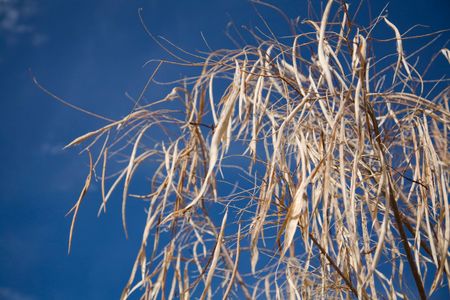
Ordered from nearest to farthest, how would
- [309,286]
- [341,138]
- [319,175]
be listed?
1. [341,138]
2. [319,175]
3. [309,286]

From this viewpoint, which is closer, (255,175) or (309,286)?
(255,175)

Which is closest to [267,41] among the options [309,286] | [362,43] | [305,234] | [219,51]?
[219,51]

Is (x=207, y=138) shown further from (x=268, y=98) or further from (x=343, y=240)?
(x=343, y=240)

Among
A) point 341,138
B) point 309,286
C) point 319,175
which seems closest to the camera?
point 341,138

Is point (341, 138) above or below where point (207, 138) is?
below

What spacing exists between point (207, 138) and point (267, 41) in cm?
25

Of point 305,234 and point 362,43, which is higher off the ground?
point 362,43

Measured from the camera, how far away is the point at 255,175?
0.77m

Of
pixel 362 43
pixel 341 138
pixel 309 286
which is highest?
pixel 362 43

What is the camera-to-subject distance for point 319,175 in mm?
706

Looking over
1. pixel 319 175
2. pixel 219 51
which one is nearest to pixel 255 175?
pixel 319 175

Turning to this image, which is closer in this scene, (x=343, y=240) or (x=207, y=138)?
(x=343, y=240)

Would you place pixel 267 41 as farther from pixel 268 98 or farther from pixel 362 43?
pixel 362 43

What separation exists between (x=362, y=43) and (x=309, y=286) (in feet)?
1.69
